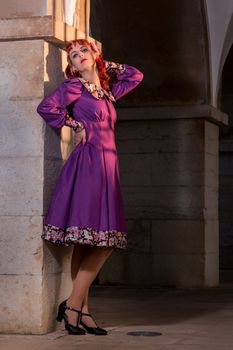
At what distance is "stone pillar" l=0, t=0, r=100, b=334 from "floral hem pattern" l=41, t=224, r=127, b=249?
0.13 meters

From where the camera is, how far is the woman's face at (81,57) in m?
6.57

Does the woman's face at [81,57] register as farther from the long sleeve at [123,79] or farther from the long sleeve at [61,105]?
the long sleeve at [123,79]

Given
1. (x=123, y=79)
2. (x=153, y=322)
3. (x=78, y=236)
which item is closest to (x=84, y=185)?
(x=78, y=236)

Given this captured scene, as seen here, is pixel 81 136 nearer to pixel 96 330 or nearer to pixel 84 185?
pixel 84 185

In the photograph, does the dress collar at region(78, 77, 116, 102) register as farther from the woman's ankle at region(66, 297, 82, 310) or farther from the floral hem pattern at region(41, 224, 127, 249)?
the woman's ankle at region(66, 297, 82, 310)

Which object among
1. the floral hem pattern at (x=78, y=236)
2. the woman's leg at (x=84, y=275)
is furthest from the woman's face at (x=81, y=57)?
the woman's leg at (x=84, y=275)

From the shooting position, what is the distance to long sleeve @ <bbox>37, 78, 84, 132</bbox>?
630 cm

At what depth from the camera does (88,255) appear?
6.55 m

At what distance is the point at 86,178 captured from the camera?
6.38 meters

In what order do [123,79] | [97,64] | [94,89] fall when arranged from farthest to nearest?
[123,79]
[97,64]
[94,89]

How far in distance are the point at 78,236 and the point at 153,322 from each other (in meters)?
1.36

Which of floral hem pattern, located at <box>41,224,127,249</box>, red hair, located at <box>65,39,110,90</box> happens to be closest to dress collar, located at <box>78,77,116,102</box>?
red hair, located at <box>65,39,110,90</box>

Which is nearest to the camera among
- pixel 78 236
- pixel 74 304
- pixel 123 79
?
pixel 78 236

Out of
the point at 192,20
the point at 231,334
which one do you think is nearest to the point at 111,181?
the point at 231,334
